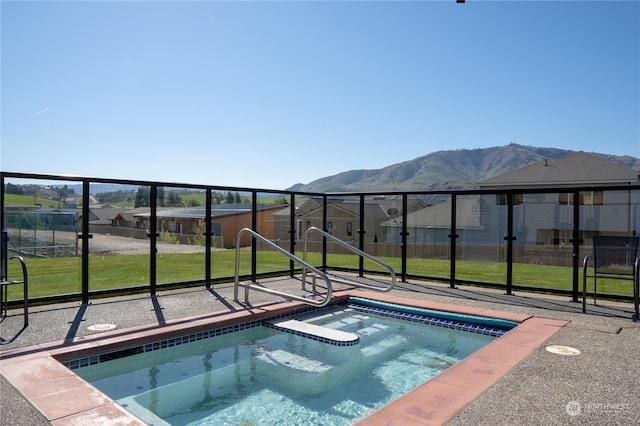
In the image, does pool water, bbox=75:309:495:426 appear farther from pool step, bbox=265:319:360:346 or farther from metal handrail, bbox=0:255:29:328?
metal handrail, bbox=0:255:29:328

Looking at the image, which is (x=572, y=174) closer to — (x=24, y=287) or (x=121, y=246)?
(x=121, y=246)

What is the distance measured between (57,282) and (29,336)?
6.69 ft

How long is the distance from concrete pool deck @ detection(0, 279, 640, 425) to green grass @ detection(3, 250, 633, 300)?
46 centimetres

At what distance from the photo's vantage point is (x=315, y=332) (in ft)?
17.8

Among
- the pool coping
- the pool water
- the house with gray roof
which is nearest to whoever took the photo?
the pool coping

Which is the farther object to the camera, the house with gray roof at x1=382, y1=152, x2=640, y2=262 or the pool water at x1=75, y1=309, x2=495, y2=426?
the house with gray roof at x1=382, y1=152, x2=640, y2=262

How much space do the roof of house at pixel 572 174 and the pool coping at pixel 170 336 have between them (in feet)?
72.7

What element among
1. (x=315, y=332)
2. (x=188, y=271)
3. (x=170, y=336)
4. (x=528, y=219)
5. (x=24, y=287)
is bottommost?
(x=315, y=332)

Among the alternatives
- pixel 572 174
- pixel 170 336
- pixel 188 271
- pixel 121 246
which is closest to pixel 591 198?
pixel 170 336

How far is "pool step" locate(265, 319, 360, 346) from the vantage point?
16.9 ft

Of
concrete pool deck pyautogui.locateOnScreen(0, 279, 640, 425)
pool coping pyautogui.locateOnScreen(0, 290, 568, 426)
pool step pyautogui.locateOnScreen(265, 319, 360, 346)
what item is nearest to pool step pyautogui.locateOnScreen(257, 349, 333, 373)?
pool step pyautogui.locateOnScreen(265, 319, 360, 346)

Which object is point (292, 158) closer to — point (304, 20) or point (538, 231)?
point (304, 20)

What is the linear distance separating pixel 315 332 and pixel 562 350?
2637mm

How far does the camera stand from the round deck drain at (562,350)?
4.09 meters
